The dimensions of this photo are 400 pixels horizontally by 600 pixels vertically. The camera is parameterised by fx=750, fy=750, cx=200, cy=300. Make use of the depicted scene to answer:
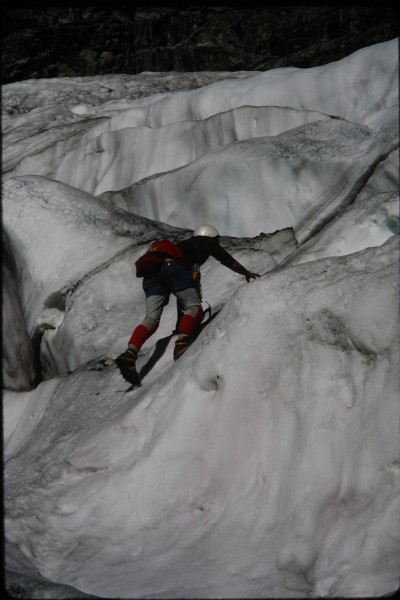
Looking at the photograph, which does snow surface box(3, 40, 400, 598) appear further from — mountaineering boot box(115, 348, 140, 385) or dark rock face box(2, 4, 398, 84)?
dark rock face box(2, 4, 398, 84)

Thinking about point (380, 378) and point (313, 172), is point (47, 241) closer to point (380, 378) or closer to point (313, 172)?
point (313, 172)

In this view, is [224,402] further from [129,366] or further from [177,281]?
[177,281]

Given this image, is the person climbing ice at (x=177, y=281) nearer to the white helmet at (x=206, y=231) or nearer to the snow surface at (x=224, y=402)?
the white helmet at (x=206, y=231)

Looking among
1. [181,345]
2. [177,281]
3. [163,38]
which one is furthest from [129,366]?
[163,38]

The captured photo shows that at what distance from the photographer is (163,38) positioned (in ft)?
67.1

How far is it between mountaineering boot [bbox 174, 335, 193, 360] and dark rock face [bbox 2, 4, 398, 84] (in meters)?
15.8

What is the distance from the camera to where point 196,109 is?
444 inches

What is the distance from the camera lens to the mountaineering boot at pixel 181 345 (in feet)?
16.2

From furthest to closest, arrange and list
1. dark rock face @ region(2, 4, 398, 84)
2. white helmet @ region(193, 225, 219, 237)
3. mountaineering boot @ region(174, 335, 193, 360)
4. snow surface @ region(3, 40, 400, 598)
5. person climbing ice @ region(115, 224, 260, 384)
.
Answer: dark rock face @ region(2, 4, 398, 84) < white helmet @ region(193, 225, 219, 237) < person climbing ice @ region(115, 224, 260, 384) < mountaineering boot @ region(174, 335, 193, 360) < snow surface @ region(3, 40, 400, 598)

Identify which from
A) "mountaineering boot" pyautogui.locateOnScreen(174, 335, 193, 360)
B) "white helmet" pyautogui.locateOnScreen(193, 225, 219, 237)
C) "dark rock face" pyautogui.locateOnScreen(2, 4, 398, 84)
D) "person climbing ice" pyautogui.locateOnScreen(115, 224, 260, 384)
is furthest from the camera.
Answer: "dark rock face" pyautogui.locateOnScreen(2, 4, 398, 84)

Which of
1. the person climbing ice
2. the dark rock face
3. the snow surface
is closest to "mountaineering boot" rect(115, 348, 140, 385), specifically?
the person climbing ice

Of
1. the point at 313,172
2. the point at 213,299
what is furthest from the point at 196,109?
the point at 213,299

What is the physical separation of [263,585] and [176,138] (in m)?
7.89

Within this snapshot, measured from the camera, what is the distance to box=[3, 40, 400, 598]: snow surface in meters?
3.58
